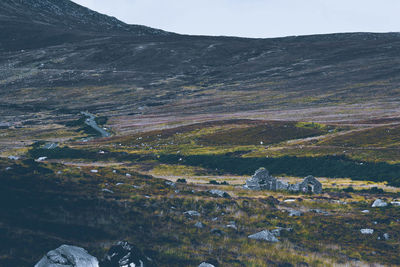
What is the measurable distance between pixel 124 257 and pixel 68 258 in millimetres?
2345

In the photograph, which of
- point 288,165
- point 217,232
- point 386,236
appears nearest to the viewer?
point 217,232

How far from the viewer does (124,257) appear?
18625mm

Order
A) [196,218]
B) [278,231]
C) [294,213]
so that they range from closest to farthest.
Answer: [278,231]
[196,218]
[294,213]

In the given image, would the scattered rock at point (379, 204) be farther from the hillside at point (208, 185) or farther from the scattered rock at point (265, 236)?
the scattered rock at point (265, 236)

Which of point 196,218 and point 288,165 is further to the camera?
point 288,165

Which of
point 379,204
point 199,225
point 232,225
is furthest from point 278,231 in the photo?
point 379,204

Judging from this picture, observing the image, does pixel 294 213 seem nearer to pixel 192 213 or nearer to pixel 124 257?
pixel 192 213

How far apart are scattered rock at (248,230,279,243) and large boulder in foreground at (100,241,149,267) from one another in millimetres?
7648

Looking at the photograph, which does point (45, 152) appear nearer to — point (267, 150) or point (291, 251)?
point (267, 150)

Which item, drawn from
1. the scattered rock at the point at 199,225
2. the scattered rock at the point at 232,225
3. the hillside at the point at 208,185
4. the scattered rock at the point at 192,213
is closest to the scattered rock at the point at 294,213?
the hillside at the point at 208,185

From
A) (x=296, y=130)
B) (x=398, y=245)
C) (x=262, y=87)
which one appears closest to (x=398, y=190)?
(x=398, y=245)

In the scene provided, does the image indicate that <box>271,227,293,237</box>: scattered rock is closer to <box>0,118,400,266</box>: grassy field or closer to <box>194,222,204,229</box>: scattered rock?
<box>0,118,400,266</box>: grassy field

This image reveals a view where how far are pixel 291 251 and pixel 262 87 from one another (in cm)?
16379

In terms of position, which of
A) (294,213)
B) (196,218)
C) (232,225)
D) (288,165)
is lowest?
(288,165)
